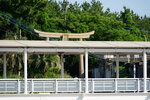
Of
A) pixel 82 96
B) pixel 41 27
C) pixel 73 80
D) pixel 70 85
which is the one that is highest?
pixel 41 27

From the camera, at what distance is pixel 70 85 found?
26.9 m

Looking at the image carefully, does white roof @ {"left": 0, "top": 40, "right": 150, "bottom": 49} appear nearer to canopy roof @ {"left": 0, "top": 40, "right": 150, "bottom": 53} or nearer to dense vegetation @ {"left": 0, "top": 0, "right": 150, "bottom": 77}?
canopy roof @ {"left": 0, "top": 40, "right": 150, "bottom": 53}

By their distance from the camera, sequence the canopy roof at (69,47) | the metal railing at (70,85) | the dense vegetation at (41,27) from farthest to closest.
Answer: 1. the dense vegetation at (41,27)
2. the canopy roof at (69,47)
3. the metal railing at (70,85)

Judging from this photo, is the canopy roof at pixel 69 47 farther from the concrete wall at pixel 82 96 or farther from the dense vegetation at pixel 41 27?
the dense vegetation at pixel 41 27

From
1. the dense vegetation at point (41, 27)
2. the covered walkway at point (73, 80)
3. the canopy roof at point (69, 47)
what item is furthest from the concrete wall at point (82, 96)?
the dense vegetation at point (41, 27)

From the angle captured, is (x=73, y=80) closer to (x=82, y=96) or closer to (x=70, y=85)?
(x=70, y=85)

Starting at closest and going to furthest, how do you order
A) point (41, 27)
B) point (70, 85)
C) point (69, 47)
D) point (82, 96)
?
point (82, 96) < point (70, 85) < point (69, 47) < point (41, 27)

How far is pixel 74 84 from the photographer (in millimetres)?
26953

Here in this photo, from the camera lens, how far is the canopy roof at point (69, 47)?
26.5m

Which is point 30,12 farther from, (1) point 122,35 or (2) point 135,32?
(2) point 135,32

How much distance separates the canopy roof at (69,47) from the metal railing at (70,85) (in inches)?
57.0

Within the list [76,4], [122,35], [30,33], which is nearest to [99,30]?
[122,35]

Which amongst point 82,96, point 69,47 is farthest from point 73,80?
point 69,47

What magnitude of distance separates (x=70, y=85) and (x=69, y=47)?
1820mm
